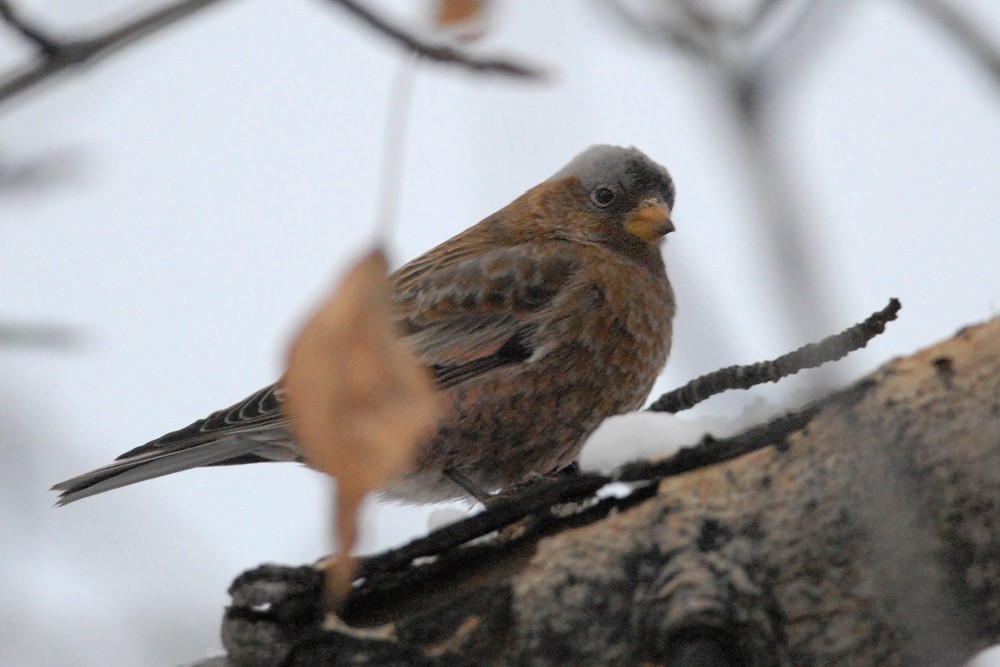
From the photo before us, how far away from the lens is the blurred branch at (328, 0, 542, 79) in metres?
1.91

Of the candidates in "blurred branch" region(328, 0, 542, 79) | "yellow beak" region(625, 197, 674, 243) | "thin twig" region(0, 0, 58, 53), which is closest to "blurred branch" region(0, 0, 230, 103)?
"thin twig" region(0, 0, 58, 53)

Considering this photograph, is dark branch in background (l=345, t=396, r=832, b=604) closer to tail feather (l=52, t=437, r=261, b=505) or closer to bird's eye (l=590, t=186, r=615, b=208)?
tail feather (l=52, t=437, r=261, b=505)

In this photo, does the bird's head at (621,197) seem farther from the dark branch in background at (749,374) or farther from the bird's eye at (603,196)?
the dark branch in background at (749,374)

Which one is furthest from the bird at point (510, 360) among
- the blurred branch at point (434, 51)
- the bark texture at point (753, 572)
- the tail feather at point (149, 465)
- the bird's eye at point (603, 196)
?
the blurred branch at point (434, 51)

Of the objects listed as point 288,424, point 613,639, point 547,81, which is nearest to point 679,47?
point 547,81

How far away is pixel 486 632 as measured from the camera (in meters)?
2.36

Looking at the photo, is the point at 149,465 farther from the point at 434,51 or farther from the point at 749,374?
the point at 434,51

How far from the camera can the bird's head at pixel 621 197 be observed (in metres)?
5.15

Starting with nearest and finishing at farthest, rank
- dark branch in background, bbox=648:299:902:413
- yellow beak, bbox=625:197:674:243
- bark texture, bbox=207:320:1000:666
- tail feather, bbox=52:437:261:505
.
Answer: bark texture, bbox=207:320:1000:666, dark branch in background, bbox=648:299:902:413, tail feather, bbox=52:437:261:505, yellow beak, bbox=625:197:674:243

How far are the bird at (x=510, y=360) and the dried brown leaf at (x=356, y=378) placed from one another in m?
2.38

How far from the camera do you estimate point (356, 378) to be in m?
1.75

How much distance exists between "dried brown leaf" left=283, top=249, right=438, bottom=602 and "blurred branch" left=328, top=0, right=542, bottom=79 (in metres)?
0.43

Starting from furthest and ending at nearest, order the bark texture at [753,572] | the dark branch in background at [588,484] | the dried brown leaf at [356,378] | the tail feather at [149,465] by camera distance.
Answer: the tail feather at [149,465], the dark branch in background at [588,484], the bark texture at [753,572], the dried brown leaf at [356,378]

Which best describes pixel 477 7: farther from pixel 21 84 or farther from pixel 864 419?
pixel 864 419
